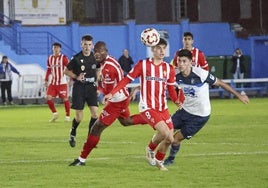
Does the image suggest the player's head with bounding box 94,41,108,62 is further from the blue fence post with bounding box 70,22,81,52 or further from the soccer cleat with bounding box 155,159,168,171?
the blue fence post with bounding box 70,22,81,52

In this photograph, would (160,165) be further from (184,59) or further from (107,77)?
(107,77)

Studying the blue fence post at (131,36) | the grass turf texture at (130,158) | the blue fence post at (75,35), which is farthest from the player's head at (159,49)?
the blue fence post at (131,36)

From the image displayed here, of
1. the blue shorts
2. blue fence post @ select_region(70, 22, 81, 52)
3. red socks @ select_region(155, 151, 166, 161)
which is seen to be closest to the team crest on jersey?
the blue shorts

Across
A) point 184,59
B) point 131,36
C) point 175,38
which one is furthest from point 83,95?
point 175,38

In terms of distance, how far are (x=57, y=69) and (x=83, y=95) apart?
10.3m

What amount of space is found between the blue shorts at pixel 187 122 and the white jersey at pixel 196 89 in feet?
0.24

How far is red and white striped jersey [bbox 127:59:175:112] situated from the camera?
1670 cm

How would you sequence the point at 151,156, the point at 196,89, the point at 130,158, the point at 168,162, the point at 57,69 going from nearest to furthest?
the point at 151,156 < the point at 196,89 < the point at 168,162 < the point at 130,158 < the point at 57,69

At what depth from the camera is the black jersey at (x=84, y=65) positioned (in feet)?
76.9

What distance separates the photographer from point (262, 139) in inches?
899

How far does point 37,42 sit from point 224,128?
24.1m

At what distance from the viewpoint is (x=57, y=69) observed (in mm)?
33594

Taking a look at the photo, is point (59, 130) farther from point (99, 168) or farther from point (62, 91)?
point (99, 168)

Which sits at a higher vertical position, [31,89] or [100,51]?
[100,51]
